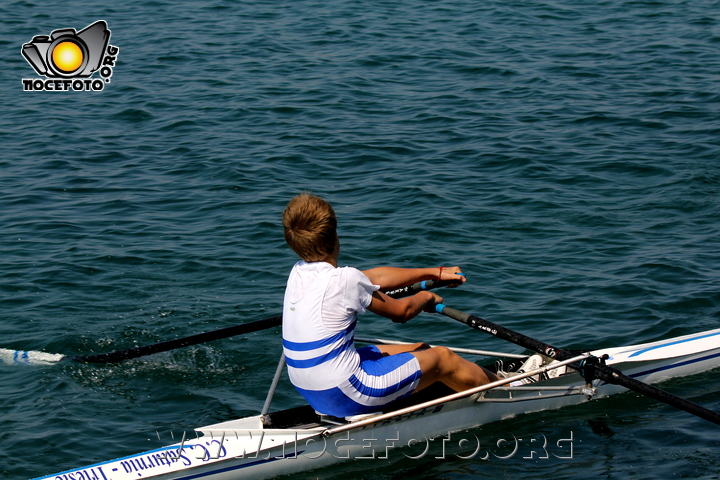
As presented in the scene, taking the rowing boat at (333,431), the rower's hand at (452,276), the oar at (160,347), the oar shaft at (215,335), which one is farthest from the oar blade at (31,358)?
the rower's hand at (452,276)

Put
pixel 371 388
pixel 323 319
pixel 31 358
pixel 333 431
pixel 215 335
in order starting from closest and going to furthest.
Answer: pixel 323 319 < pixel 371 388 < pixel 333 431 < pixel 215 335 < pixel 31 358

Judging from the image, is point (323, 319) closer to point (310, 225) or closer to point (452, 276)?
point (310, 225)

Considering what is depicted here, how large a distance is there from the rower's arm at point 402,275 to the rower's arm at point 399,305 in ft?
0.45

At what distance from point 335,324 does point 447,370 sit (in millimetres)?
1059

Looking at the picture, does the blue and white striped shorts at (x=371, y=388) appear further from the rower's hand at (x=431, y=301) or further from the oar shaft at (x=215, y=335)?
the oar shaft at (x=215, y=335)

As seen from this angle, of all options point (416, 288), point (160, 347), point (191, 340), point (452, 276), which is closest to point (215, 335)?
point (191, 340)

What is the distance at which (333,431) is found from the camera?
554 cm

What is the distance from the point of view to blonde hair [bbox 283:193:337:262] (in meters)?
4.94

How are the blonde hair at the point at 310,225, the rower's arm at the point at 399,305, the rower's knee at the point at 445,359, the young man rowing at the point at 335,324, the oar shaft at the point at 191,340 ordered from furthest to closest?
1. the oar shaft at the point at 191,340
2. the rower's knee at the point at 445,359
3. the rower's arm at the point at 399,305
4. the young man rowing at the point at 335,324
5. the blonde hair at the point at 310,225

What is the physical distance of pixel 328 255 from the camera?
5141 mm

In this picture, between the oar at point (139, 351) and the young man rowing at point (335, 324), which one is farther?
the oar at point (139, 351)

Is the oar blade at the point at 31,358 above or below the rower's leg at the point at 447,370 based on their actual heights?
below

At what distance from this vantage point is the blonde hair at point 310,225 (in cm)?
494

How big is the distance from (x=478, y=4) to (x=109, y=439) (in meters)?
15.1
